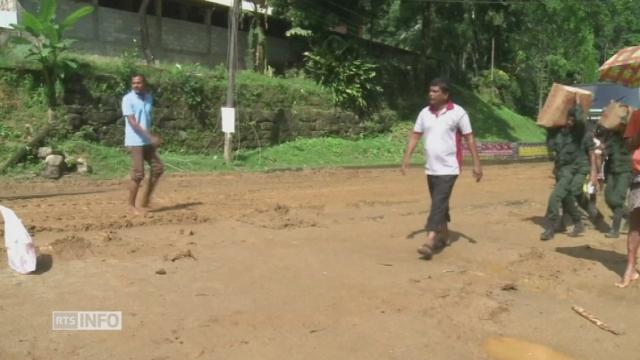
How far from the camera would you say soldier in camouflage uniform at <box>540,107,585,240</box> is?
8.15 meters

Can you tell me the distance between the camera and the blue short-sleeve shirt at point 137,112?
801 centimetres

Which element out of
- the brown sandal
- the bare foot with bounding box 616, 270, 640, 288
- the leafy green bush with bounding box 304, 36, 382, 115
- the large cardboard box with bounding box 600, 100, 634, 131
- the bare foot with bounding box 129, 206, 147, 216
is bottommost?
the bare foot with bounding box 616, 270, 640, 288

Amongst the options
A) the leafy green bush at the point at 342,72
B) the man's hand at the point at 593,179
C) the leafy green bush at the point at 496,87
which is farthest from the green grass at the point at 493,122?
the man's hand at the point at 593,179

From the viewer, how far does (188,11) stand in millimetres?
23109

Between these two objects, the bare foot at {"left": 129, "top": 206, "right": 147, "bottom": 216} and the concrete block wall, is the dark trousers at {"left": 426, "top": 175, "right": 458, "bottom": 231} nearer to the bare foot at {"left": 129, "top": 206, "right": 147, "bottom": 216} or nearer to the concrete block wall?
the bare foot at {"left": 129, "top": 206, "right": 147, "bottom": 216}

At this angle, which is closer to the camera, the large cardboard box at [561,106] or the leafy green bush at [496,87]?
the large cardboard box at [561,106]

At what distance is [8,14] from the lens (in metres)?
16.3

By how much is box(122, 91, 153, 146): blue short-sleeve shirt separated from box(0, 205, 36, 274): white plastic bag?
2.81 metres

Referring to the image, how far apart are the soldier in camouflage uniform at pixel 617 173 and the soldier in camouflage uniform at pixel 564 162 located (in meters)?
0.44

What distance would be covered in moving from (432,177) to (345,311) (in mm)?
2389

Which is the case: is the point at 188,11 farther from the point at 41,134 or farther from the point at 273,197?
the point at 273,197

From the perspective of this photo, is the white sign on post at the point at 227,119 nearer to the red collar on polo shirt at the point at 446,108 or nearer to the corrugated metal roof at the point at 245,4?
the corrugated metal roof at the point at 245,4

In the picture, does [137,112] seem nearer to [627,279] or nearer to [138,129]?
[138,129]

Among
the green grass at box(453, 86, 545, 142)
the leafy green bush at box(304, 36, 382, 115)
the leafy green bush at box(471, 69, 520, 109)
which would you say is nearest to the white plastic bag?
the leafy green bush at box(304, 36, 382, 115)
